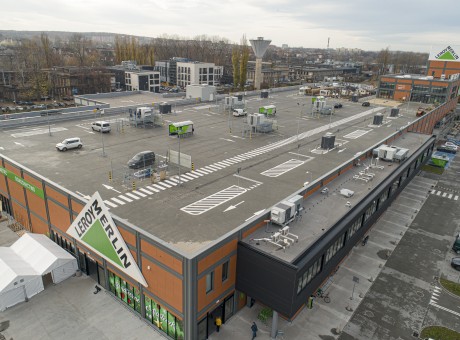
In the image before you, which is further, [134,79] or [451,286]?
[134,79]

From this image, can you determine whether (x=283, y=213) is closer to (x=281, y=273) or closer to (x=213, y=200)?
(x=281, y=273)

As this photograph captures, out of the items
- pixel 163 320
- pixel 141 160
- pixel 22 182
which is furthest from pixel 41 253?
pixel 163 320

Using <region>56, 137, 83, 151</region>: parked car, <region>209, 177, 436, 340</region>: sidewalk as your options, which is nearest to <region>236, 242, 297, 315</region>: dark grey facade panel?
<region>209, 177, 436, 340</region>: sidewalk

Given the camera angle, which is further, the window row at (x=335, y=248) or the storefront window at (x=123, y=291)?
the storefront window at (x=123, y=291)

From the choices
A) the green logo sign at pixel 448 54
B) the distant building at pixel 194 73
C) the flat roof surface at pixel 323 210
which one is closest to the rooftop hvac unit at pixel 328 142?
the flat roof surface at pixel 323 210

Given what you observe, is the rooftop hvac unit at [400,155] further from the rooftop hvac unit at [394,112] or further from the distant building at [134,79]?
the distant building at [134,79]

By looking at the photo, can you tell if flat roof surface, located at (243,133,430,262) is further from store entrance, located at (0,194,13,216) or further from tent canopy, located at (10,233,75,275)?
store entrance, located at (0,194,13,216)
